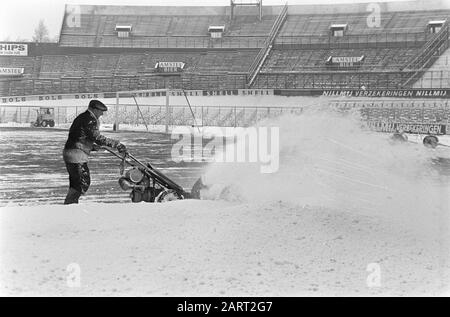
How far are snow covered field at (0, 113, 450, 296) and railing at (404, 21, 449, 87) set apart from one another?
106ft

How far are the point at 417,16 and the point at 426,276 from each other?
42112mm

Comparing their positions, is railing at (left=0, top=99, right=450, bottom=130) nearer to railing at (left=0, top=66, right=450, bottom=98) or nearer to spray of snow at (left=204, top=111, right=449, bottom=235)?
railing at (left=0, top=66, right=450, bottom=98)

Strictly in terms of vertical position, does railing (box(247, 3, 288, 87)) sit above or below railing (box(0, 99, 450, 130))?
above

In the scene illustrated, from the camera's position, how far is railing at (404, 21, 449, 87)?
39094 millimetres

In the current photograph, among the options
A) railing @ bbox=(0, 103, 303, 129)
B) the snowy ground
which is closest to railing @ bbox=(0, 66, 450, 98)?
railing @ bbox=(0, 103, 303, 129)

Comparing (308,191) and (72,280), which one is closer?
(72,280)

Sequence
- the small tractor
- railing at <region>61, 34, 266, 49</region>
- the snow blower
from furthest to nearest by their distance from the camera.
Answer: railing at <region>61, 34, 266, 49</region> < the small tractor < the snow blower

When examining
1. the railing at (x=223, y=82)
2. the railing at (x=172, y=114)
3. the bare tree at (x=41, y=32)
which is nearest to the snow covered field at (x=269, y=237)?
the railing at (x=172, y=114)

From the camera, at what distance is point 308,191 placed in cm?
733

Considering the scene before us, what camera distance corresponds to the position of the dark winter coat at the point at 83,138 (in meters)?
8.59

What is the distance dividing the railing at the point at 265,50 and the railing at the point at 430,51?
1043cm
